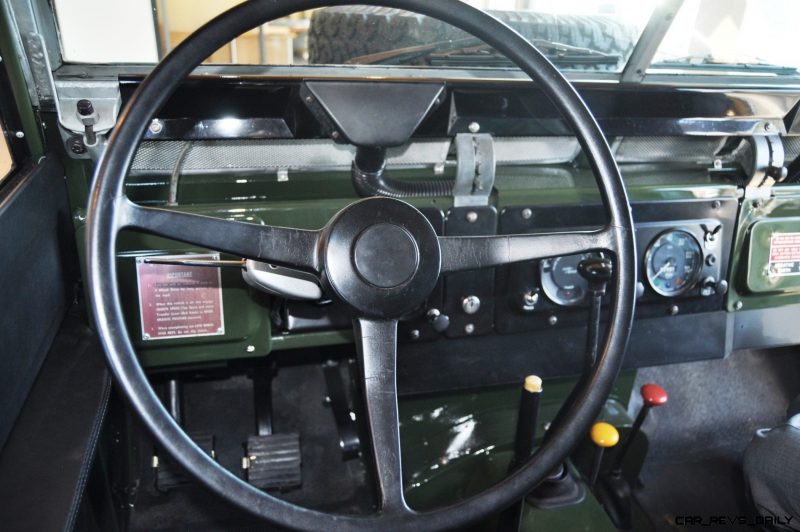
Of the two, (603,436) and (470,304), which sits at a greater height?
(470,304)

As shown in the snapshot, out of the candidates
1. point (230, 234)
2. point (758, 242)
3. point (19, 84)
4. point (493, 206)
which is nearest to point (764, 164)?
point (758, 242)

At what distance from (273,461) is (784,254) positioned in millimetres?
1346

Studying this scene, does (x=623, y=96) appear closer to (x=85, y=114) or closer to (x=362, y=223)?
(x=362, y=223)

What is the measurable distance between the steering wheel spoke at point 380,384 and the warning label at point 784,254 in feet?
3.73

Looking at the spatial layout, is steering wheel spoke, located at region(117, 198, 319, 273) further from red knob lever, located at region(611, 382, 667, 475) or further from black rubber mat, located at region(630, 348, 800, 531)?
black rubber mat, located at region(630, 348, 800, 531)

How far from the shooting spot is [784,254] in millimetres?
1664

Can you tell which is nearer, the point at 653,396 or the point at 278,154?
the point at 278,154

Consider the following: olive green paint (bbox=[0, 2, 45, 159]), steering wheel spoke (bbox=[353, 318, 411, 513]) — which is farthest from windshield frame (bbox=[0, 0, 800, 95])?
steering wheel spoke (bbox=[353, 318, 411, 513])

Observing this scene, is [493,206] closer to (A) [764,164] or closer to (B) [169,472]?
(A) [764,164]

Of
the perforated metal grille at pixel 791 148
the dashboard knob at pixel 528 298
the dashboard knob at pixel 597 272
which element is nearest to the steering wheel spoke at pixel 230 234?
the dashboard knob at pixel 597 272

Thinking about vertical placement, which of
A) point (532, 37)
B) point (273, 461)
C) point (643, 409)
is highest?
point (532, 37)

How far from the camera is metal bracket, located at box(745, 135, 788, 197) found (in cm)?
158

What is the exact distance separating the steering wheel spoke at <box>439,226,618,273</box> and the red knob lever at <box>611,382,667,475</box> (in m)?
0.79

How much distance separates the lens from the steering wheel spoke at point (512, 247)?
0.97 meters
